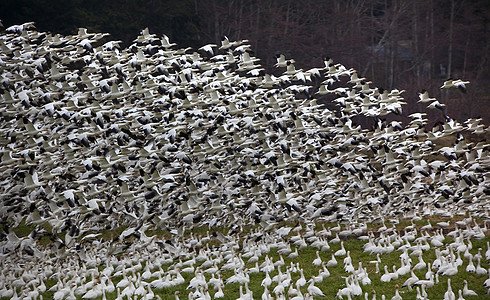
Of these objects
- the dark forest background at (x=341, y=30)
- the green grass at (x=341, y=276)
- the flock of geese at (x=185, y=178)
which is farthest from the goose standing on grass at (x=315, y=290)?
the dark forest background at (x=341, y=30)

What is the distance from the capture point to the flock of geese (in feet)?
52.0

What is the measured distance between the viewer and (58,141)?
61.1 feet

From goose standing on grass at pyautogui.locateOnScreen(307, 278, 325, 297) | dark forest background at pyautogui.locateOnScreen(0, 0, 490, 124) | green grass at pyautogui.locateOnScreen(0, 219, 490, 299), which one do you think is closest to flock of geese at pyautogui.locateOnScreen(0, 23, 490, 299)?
green grass at pyautogui.locateOnScreen(0, 219, 490, 299)

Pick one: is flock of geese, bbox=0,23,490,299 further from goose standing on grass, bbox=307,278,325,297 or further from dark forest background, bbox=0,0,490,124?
dark forest background, bbox=0,0,490,124

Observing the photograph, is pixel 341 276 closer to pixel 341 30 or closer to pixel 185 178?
pixel 185 178

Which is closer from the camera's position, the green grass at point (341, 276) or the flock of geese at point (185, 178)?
the green grass at point (341, 276)

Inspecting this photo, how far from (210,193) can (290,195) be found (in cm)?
202

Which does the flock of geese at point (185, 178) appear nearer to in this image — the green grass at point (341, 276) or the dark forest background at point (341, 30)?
the green grass at point (341, 276)

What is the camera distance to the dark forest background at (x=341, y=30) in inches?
1436

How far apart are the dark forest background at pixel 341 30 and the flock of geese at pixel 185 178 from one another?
1642 centimetres

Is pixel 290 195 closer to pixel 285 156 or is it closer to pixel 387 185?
pixel 285 156

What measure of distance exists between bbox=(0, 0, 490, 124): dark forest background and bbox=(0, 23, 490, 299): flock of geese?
1642 centimetres

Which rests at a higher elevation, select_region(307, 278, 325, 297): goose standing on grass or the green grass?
select_region(307, 278, 325, 297): goose standing on grass

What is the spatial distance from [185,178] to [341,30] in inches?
1192
